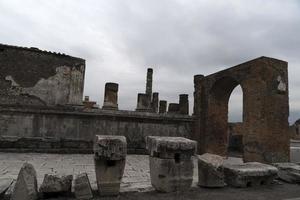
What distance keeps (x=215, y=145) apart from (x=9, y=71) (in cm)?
1046

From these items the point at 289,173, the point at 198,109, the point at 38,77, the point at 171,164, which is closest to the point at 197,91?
the point at 198,109

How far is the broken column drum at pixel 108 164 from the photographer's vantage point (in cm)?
502

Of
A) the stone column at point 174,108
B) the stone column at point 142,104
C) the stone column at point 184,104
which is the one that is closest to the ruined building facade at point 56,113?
the stone column at point 142,104

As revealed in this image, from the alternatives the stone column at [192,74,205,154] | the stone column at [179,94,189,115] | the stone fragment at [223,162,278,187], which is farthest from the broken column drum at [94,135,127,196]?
the stone column at [179,94,189,115]

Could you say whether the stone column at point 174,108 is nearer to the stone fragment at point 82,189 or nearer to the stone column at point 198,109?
the stone column at point 198,109

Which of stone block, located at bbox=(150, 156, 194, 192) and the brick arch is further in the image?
the brick arch

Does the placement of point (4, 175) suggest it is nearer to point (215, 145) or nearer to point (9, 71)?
point (9, 71)

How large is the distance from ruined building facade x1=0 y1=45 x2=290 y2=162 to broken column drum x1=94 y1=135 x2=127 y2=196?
6.27 metres

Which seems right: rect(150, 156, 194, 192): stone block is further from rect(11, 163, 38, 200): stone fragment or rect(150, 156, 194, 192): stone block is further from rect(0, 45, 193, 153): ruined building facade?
rect(0, 45, 193, 153): ruined building facade

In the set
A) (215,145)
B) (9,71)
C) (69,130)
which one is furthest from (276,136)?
(9,71)

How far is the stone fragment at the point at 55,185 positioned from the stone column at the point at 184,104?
10.8 meters

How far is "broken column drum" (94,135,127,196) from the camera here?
502 centimetres

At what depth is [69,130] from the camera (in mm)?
12172

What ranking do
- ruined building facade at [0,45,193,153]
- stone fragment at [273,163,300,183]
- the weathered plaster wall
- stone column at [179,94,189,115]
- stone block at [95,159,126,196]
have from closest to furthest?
stone block at [95,159,126,196] < stone fragment at [273,163,300,183] < ruined building facade at [0,45,193,153] < the weathered plaster wall < stone column at [179,94,189,115]
